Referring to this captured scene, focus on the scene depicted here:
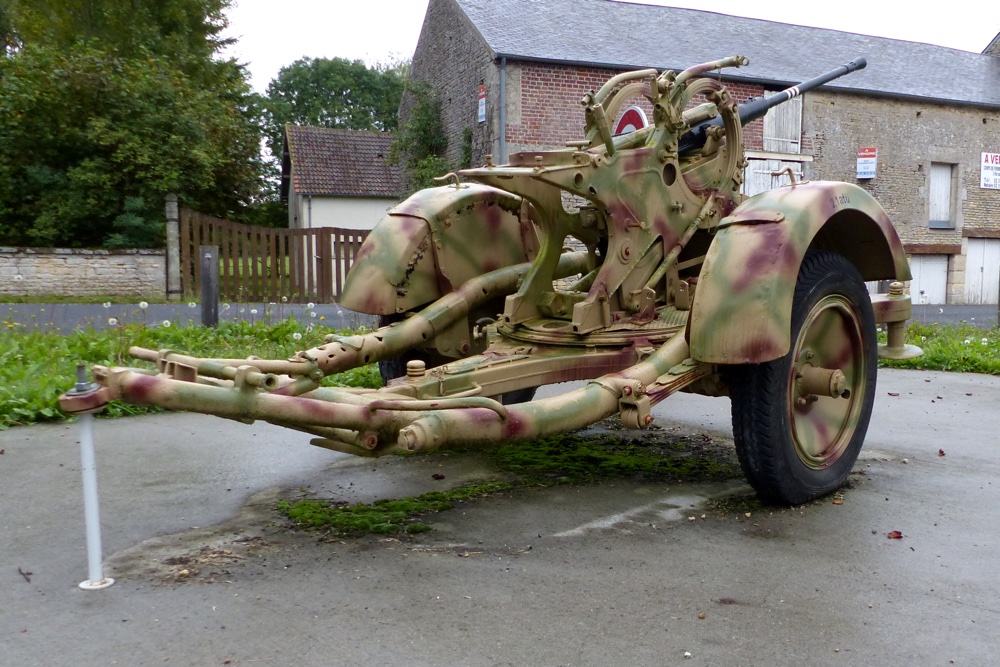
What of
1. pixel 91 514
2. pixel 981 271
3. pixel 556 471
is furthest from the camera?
pixel 981 271

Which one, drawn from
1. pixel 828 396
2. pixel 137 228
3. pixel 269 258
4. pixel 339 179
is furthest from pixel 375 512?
pixel 339 179

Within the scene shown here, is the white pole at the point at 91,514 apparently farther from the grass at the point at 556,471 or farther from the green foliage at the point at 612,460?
the green foliage at the point at 612,460

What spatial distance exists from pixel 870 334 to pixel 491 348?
1.84 metres

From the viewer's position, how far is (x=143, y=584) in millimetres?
3090

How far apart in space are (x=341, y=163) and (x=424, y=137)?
48.6ft

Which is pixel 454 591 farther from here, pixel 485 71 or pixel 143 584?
pixel 485 71

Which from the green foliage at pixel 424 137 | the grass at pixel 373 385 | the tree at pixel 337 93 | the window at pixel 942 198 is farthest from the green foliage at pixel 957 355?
the tree at pixel 337 93

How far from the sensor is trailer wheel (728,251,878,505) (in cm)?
381

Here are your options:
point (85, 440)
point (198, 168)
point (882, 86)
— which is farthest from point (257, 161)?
point (85, 440)

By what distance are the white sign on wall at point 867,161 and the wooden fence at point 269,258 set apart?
12.4m

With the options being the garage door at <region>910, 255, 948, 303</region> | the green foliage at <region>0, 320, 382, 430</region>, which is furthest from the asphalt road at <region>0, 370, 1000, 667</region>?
the garage door at <region>910, 255, 948, 303</region>

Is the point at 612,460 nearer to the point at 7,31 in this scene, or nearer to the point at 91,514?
the point at 91,514

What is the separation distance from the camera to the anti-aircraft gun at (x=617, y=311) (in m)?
3.22

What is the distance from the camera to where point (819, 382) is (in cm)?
407
